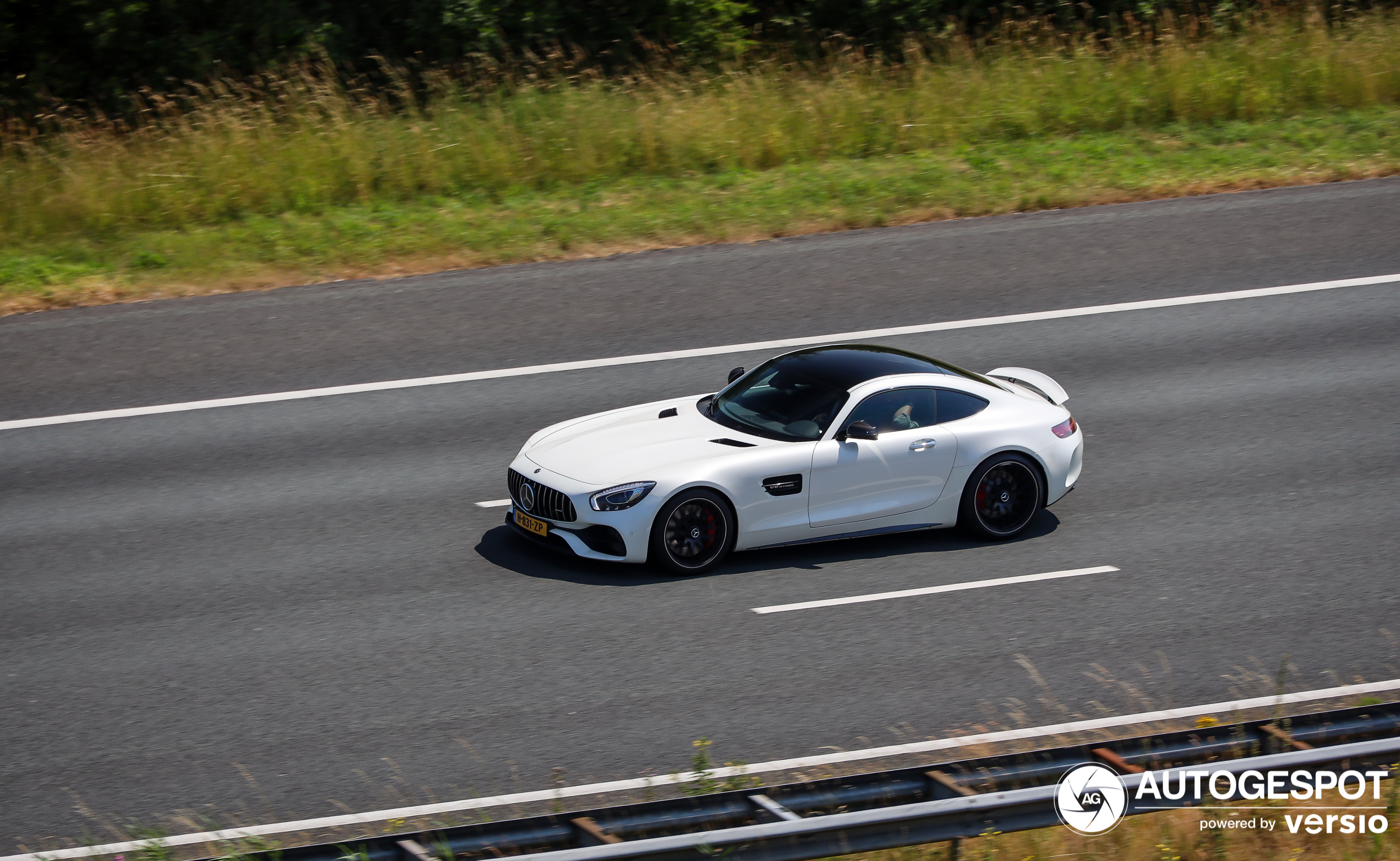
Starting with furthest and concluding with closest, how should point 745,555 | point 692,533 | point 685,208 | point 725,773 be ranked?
point 685,208 < point 745,555 < point 692,533 < point 725,773

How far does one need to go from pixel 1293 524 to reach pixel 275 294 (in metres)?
10.8

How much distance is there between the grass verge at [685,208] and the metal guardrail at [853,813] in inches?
448

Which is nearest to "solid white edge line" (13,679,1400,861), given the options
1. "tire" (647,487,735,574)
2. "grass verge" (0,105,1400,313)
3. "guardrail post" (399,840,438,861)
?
"guardrail post" (399,840,438,861)

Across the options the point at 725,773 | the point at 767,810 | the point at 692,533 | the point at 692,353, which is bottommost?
the point at 725,773

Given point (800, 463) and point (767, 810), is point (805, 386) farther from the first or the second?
point (767, 810)

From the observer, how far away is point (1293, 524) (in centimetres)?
1116

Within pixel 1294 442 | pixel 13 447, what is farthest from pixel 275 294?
pixel 1294 442

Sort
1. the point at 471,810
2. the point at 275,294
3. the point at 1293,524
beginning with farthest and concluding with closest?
the point at 275,294 < the point at 1293,524 < the point at 471,810

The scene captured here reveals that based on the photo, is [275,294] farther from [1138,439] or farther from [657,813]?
[657,813]

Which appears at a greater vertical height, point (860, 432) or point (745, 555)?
point (860, 432)

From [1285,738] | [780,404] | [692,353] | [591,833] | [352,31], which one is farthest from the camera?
[352,31]

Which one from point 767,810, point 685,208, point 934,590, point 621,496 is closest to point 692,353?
point 685,208

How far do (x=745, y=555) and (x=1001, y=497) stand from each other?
6.67 ft

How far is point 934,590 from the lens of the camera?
10195 mm
